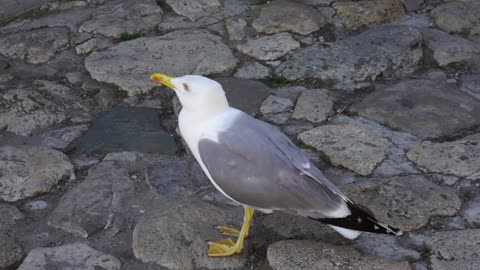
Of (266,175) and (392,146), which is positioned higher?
(266,175)

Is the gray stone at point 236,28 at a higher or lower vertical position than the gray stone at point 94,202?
higher

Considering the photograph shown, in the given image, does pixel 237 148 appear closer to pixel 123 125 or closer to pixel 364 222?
pixel 364 222

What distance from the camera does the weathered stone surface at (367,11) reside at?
457cm

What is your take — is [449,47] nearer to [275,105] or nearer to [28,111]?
[275,105]

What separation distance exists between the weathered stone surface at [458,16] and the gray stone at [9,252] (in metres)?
2.90

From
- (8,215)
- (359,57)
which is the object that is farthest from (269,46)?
(8,215)

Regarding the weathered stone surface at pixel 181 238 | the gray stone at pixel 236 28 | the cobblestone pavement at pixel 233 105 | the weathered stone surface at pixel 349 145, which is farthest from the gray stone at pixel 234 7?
the weathered stone surface at pixel 181 238

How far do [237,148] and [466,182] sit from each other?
1.13m

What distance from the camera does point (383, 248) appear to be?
2789 millimetres

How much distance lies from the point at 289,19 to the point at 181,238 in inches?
82.7

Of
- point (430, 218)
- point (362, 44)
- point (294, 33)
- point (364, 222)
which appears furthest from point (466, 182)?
point (294, 33)

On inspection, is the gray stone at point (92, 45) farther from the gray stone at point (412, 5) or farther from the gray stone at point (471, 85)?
the gray stone at point (471, 85)

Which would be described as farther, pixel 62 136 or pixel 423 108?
pixel 423 108

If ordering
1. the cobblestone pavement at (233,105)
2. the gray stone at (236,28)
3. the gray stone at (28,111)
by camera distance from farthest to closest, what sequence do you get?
the gray stone at (236,28) < the gray stone at (28,111) < the cobblestone pavement at (233,105)
